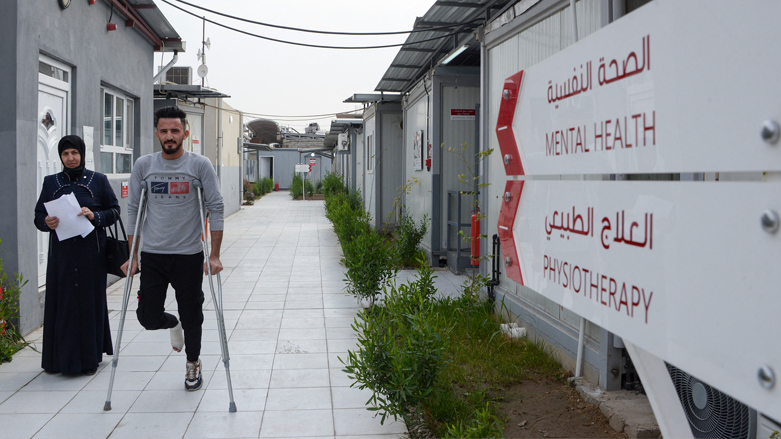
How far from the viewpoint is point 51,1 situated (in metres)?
6.01

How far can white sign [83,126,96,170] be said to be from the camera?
23.1ft

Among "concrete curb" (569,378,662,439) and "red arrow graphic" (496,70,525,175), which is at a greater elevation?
"red arrow graphic" (496,70,525,175)

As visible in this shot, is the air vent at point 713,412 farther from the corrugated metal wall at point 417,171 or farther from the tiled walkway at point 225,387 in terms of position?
the corrugated metal wall at point 417,171

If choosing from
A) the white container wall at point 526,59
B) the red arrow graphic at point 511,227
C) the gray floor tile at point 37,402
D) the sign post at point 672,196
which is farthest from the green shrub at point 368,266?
the sign post at point 672,196

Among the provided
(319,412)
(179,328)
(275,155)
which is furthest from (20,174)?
(275,155)

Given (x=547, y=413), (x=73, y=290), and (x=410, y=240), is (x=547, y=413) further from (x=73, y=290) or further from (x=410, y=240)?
(x=410, y=240)

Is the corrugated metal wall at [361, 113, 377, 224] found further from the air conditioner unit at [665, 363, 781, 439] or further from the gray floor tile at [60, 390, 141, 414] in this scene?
the air conditioner unit at [665, 363, 781, 439]

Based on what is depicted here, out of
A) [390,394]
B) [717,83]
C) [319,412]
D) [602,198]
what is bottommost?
[319,412]

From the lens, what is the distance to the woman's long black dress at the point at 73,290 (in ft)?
14.9

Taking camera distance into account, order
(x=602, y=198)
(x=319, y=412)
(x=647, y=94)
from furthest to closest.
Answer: (x=319, y=412), (x=602, y=198), (x=647, y=94)

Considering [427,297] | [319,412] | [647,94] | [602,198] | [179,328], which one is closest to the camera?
[647,94]

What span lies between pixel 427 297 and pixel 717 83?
165 inches

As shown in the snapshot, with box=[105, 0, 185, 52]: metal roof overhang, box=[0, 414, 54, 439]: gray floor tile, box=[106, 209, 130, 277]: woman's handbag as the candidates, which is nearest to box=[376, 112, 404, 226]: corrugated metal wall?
box=[105, 0, 185, 52]: metal roof overhang

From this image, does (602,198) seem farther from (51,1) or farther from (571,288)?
(51,1)
